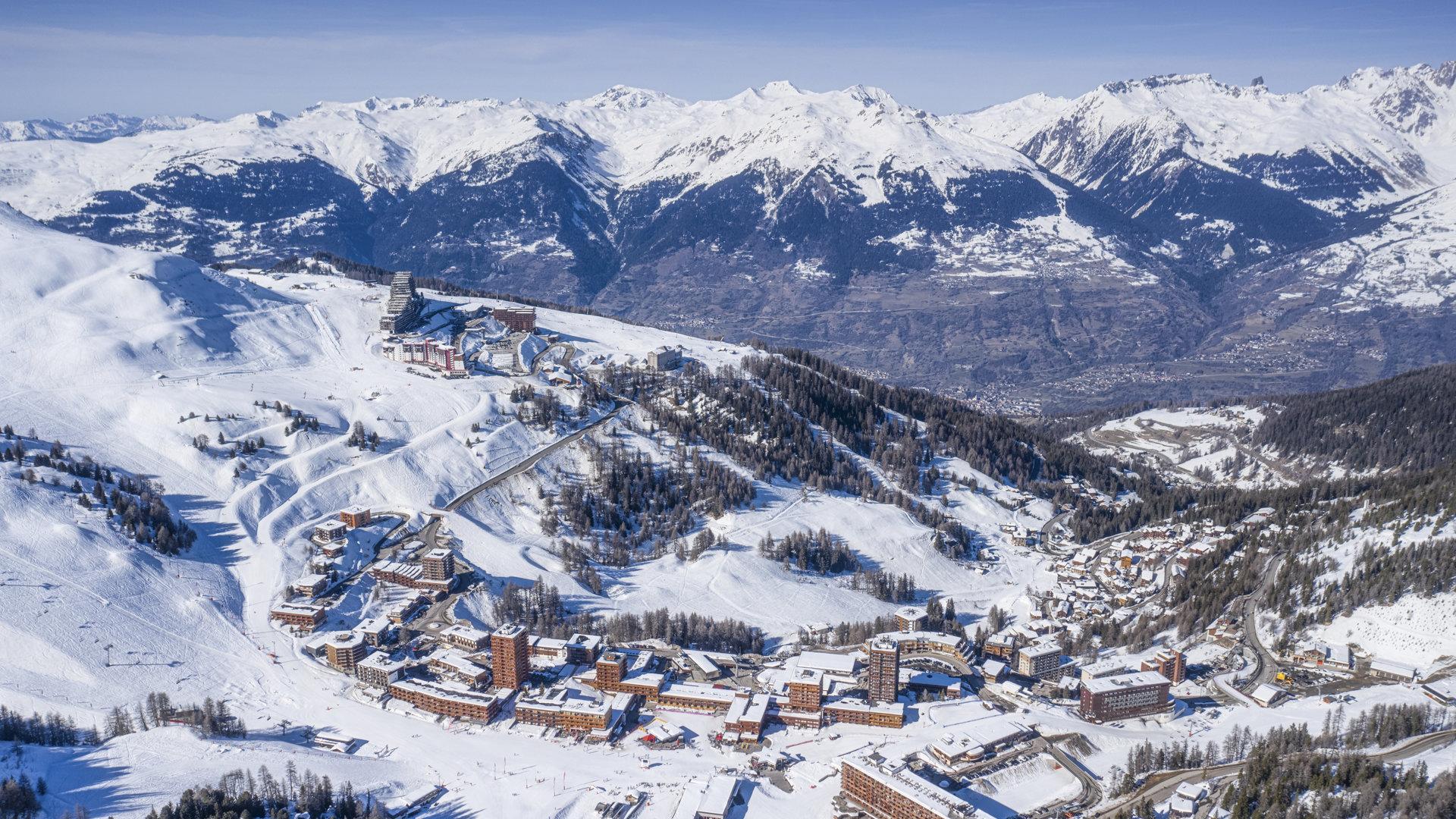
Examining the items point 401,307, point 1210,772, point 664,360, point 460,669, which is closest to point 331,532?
point 460,669

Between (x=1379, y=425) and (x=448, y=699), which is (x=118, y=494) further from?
(x=1379, y=425)

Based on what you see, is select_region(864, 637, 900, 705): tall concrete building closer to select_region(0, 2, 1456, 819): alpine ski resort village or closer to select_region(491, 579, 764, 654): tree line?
select_region(0, 2, 1456, 819): alpine ski resort village

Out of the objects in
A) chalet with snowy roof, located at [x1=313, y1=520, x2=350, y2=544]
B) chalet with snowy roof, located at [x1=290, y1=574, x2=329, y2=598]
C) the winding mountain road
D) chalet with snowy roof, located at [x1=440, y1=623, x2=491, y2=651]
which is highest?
chalet with snowy roof, located at [x1=313, y1=520, x2=350, y2=544]

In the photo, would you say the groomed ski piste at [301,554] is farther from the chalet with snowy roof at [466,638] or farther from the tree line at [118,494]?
the chalet with snowy roof at [466,638]

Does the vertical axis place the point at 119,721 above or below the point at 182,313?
below

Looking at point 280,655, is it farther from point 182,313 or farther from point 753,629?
point 182,313

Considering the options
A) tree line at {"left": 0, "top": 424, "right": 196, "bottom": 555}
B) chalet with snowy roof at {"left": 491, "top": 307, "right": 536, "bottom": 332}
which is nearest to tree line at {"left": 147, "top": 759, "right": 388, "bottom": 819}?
tree line at {"left": 0, "top": 424, "right": 196, "bottom": 555}

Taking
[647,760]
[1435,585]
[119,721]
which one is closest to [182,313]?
[119,721]
